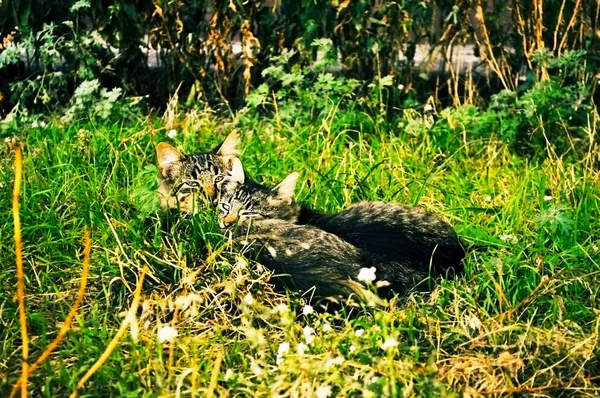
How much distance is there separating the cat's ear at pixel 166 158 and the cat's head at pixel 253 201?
0.25m

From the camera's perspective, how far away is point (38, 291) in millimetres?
3896

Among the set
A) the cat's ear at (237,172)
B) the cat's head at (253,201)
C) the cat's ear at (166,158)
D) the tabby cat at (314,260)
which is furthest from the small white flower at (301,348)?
the cat's ear at (166,158)

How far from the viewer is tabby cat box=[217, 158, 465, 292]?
395 cm

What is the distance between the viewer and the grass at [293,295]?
128 inches

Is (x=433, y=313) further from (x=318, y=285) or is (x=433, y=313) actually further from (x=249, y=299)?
(x=249, y=299)

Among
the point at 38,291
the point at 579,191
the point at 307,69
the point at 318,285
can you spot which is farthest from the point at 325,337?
the point at 307,69

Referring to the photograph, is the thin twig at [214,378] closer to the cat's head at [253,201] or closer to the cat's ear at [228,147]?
the cat's head at [253,201]

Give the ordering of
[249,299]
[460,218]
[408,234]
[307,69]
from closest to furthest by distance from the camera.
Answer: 1. [249,299]
2. [408,234]
3. [460,218]
4. [307,69]

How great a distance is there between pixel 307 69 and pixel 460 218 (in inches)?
63.9

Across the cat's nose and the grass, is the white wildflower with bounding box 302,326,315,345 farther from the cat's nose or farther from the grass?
the cat's nose

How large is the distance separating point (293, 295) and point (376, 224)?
555 mm

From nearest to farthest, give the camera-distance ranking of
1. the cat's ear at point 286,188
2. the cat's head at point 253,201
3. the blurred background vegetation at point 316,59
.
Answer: the cat's head at point 253,201
the cat's ear at point 286,188
the blurred background vegetation at point 316,59

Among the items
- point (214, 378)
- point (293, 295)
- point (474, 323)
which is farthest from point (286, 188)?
→ point (214, 378)

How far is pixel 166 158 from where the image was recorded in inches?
174
